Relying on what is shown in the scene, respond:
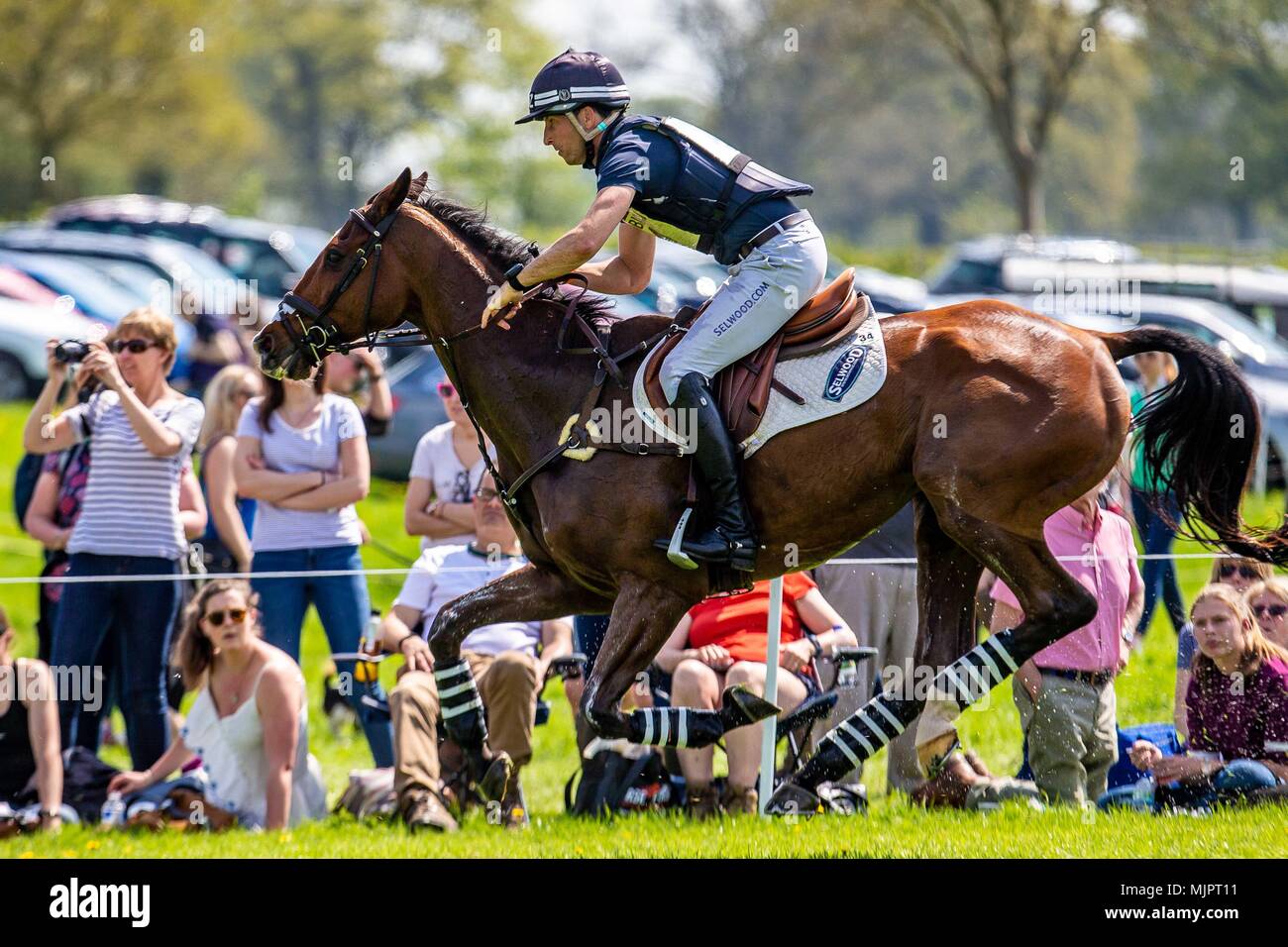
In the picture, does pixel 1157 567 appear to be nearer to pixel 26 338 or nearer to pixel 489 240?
pixel 489 240

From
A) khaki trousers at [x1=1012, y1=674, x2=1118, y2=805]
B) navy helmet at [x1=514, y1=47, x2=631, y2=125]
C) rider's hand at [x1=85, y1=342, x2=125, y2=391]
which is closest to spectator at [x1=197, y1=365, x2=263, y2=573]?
rider's hand at [x1=85, y1=342, x2=125, y2=391]

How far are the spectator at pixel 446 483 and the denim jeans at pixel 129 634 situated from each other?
128 cm

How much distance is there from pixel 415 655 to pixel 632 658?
6.82ft

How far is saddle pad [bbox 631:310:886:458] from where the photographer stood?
20.7 feet

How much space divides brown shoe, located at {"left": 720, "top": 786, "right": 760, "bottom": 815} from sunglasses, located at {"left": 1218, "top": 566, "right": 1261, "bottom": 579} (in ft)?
7.86

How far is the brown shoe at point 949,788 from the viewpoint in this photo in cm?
768

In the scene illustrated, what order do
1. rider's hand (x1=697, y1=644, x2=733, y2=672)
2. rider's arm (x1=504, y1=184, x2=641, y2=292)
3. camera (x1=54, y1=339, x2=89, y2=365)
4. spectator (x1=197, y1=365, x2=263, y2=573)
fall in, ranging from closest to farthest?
rider's arm (x1=504, y1=184, x2=641, y2=292) < rider's hand (x1=697, y1=644, x2=733, y2=672) < camera (x1=54, y1=339, x2=89, y2=365) < spectator (x1=197, y1=365, x2=263, y2=573)

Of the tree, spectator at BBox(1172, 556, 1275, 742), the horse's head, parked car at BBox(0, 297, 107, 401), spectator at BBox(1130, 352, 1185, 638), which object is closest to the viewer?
the horse's head

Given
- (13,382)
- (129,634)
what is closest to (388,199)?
(129,634)

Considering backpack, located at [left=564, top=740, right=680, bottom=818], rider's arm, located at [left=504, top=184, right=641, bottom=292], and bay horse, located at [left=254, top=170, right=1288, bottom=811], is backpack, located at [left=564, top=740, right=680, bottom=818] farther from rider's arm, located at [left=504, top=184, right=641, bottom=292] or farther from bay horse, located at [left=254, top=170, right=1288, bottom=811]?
rider's arm, located at [left=504, top=184, right=641, bottom=292]

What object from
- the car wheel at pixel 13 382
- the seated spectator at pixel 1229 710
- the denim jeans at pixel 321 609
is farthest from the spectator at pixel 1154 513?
the car wheel at pixel 13 382

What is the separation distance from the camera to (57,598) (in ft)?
29.6
